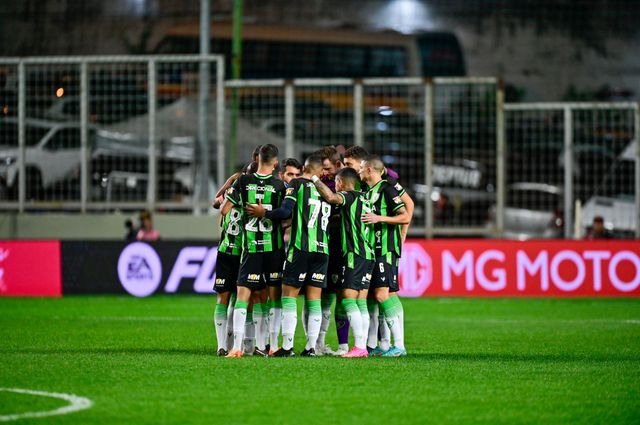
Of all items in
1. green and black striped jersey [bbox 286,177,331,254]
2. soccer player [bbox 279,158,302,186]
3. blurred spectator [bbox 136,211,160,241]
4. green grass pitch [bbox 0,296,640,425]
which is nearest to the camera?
green grass pitch [bbox 0,296,640,425]

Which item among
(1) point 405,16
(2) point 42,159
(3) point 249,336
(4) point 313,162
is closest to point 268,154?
(4) point 313,162

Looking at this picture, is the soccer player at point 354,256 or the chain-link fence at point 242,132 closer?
the soccer player at point 354,256

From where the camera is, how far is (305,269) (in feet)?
40.7

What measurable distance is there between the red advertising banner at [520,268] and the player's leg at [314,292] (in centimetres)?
1077

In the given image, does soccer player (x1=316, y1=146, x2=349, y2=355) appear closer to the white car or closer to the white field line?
the white field line

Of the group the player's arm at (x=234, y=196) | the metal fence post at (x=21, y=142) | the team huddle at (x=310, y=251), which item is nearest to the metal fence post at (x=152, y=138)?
the metal fence post at (x=21, y=142)

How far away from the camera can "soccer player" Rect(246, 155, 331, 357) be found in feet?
40.6

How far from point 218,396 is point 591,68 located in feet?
87.7

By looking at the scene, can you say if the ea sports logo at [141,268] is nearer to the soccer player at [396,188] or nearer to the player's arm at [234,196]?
the soccer player at [396,188]

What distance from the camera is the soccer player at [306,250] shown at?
488 inches

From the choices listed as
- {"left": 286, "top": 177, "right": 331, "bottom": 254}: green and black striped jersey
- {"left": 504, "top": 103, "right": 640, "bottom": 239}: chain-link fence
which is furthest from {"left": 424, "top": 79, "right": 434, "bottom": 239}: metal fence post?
{"left": 286, "top": 177, "right": 331, "bottom": 254}: green and black striped jersey

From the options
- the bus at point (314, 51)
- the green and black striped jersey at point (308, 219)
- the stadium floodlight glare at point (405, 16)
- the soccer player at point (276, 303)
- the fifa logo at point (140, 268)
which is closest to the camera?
the green and black striped jersey at point (308, 219)

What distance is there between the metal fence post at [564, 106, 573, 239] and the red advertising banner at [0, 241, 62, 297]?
9693mm

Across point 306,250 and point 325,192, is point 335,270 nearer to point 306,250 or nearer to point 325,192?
point 306,250
